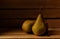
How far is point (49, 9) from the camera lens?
101 cm

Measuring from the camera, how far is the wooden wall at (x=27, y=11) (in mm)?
1003

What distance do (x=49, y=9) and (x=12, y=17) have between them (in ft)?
0.88

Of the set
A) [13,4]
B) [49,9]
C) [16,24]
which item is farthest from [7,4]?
[49,9]

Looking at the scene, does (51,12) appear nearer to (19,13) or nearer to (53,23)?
(53,23)

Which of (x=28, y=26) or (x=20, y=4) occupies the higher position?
(x=20, y=4)

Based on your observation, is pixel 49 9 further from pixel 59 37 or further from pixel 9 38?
pixel 9 38

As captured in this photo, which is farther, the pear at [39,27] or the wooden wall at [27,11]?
the wooden wall at [27,11]

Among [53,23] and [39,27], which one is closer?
[39,27]

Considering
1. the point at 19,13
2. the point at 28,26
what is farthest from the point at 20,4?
the point at 28,26

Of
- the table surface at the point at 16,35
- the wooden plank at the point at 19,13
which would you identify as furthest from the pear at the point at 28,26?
the wooden plank at the point at 19,13

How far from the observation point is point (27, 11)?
101 cm

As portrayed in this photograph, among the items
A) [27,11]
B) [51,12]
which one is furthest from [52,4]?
[27,11]

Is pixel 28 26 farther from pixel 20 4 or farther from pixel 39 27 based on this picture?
pixel 20 4

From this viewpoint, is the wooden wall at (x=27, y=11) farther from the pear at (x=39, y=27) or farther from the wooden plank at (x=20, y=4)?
the pear at (x=39, y=27)
